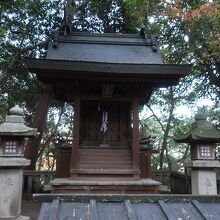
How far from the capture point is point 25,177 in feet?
38.0

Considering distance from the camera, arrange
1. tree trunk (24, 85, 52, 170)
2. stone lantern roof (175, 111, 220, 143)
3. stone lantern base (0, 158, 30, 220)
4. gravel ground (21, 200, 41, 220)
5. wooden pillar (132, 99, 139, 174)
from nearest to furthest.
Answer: stone lantern base (0, 158, 30, 220) → stone lantern roof (175, 111, 220, 143) → gravel ground (21, 200, 41, 220) → wooden pillar (132, 99, 139, 174) → tree trunk (24, 85, 52, 170)

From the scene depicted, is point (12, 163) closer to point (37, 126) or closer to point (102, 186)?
point (102, 186)

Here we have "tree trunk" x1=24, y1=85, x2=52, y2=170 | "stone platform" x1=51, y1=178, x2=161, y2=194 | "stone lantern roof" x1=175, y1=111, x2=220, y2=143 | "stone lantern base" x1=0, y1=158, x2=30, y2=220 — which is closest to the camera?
"stone lantern base" x1=0, y1=158, x2=30, y2=220

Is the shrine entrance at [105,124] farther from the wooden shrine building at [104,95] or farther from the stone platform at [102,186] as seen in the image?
the stone platform at [102,186]

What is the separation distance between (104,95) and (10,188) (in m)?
4.07

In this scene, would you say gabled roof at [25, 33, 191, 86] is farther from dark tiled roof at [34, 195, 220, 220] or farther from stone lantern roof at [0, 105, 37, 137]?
dark tiled roof at [34, 195, 220, 220]

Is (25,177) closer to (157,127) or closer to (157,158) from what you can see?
(157,158)

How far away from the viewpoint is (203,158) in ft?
23.8

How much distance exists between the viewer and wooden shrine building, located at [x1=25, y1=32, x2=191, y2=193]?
809 centimetres

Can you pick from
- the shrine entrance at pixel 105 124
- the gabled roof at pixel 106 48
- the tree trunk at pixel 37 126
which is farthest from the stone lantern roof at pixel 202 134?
the tree trunk at pixel 37 126

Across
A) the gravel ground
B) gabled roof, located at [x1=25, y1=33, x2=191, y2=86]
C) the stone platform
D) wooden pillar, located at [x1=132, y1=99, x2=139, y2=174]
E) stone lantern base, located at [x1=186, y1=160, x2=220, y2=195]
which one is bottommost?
the gravel ground

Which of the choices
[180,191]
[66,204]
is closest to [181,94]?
[180,191]

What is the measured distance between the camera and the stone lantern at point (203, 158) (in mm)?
6926

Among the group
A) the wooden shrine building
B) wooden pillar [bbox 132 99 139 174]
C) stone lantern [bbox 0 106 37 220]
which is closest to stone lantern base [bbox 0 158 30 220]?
stone lantern [bbox 0 106 37 220]
